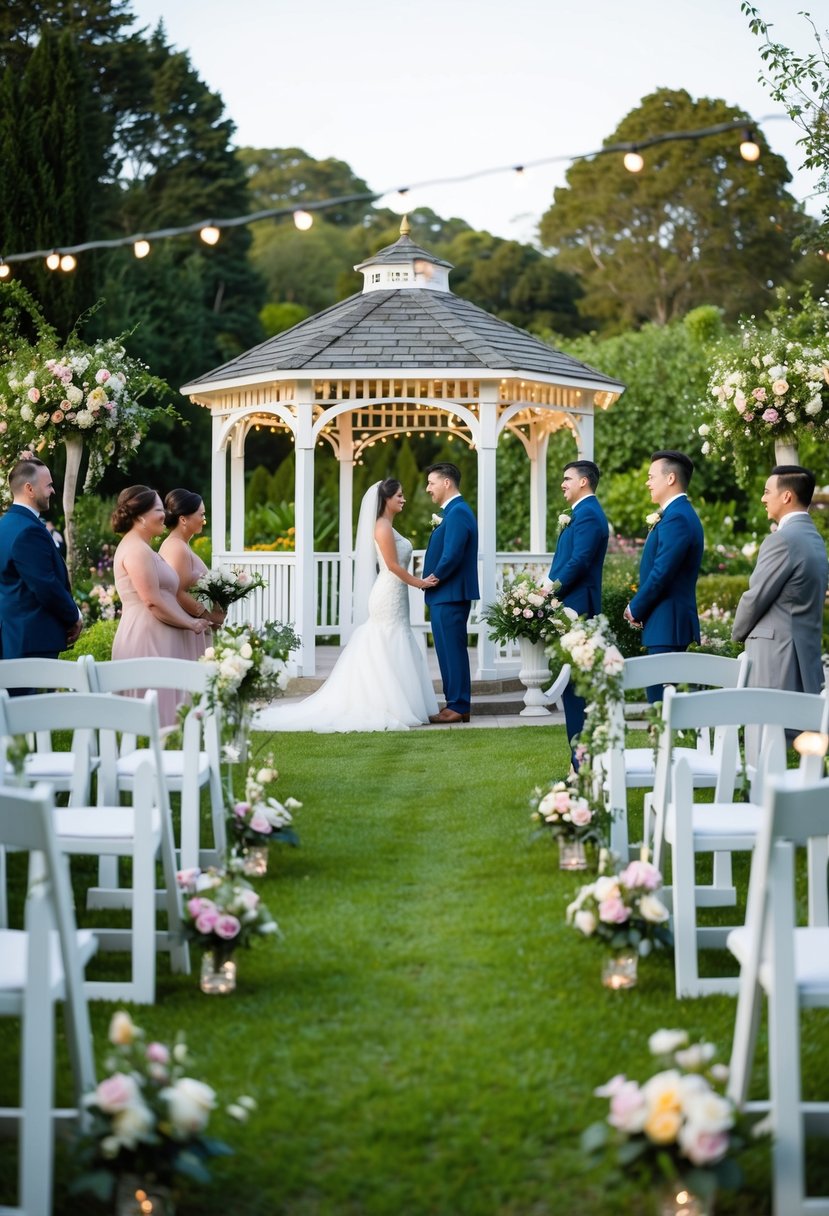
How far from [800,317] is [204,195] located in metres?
25.0

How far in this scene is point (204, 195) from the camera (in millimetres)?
34875

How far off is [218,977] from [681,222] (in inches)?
1459

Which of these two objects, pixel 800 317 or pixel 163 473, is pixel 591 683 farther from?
pixel 163 473

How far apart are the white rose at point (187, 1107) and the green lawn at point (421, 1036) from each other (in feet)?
1.12

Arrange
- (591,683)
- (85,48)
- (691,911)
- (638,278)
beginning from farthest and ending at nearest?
(638,278)
(85,48)
(591,683)
(691,911)

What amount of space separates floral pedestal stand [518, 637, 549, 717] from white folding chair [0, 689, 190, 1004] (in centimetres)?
734

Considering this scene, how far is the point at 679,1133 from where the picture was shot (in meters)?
2.97

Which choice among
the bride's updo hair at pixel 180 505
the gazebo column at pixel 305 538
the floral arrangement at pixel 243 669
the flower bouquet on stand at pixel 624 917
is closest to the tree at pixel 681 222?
the gazebo column at pixel 305 538

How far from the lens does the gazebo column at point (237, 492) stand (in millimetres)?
15383

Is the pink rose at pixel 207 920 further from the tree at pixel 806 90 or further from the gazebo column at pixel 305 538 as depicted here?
the gazebo column at pixel 305 538

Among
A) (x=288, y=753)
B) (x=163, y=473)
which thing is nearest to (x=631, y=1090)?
(x=288, y=753)

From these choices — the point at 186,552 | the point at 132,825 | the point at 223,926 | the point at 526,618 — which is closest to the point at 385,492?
the point at 526,618

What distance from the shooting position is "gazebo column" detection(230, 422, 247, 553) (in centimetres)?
1538

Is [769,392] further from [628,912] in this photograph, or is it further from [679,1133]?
[679,1133]
